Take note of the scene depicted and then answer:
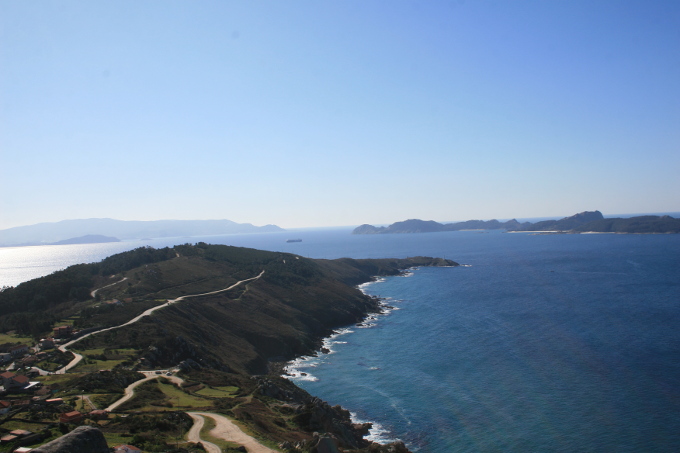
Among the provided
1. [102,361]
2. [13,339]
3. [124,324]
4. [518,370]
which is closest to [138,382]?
[102,361]

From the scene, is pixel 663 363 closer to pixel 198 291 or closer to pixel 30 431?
pixel 30 431

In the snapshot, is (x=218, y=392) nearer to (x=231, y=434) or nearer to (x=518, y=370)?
(x=231, y=434)

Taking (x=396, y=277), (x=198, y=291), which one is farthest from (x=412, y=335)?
(x=396, y=277)

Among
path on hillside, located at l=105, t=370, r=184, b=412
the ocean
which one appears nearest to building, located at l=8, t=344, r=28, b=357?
path on hillside, located at l=105, t=370, r=184, b=412

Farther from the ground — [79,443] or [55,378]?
[79,443]

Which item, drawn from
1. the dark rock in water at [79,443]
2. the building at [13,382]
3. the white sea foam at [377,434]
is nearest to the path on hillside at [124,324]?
the building at [13,382]

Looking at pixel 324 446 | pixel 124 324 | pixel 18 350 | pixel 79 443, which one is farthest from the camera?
pixel 124 324

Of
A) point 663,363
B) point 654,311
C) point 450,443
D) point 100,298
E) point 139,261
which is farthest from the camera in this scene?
point 139,261

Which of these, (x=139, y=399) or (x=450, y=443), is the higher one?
(x=139, y=399)
